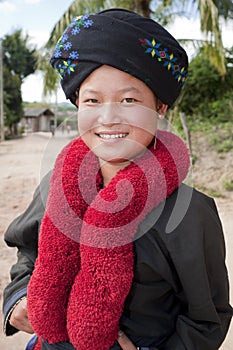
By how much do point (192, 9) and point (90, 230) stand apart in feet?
28.3

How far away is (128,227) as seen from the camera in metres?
1.07

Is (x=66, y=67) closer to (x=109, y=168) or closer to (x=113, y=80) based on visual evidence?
(x=113, y=80)

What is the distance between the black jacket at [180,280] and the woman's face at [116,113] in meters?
0.19

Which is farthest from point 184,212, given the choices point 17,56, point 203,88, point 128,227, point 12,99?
point 17,56

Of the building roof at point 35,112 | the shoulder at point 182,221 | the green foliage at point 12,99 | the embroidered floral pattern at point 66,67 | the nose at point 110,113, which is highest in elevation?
the embroidered floral pattern at point 66,67

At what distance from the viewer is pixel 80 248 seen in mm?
Answer: 1104

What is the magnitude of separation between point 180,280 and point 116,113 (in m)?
0.47

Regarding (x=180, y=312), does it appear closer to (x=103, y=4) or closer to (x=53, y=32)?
(x=103, y=4)

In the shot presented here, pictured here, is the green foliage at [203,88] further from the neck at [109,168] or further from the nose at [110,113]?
the nose at [110,113]

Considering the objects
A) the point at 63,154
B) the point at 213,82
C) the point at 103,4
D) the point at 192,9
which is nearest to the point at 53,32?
the point at 103,4

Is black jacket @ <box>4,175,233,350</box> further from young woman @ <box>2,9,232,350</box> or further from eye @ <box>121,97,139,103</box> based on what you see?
eye @ <box>121,97,139,103</box>

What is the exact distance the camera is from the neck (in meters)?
1.19

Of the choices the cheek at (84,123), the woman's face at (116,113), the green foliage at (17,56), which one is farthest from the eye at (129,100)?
the green foliage at (17,56)

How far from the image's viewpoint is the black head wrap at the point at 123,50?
3.44ft
